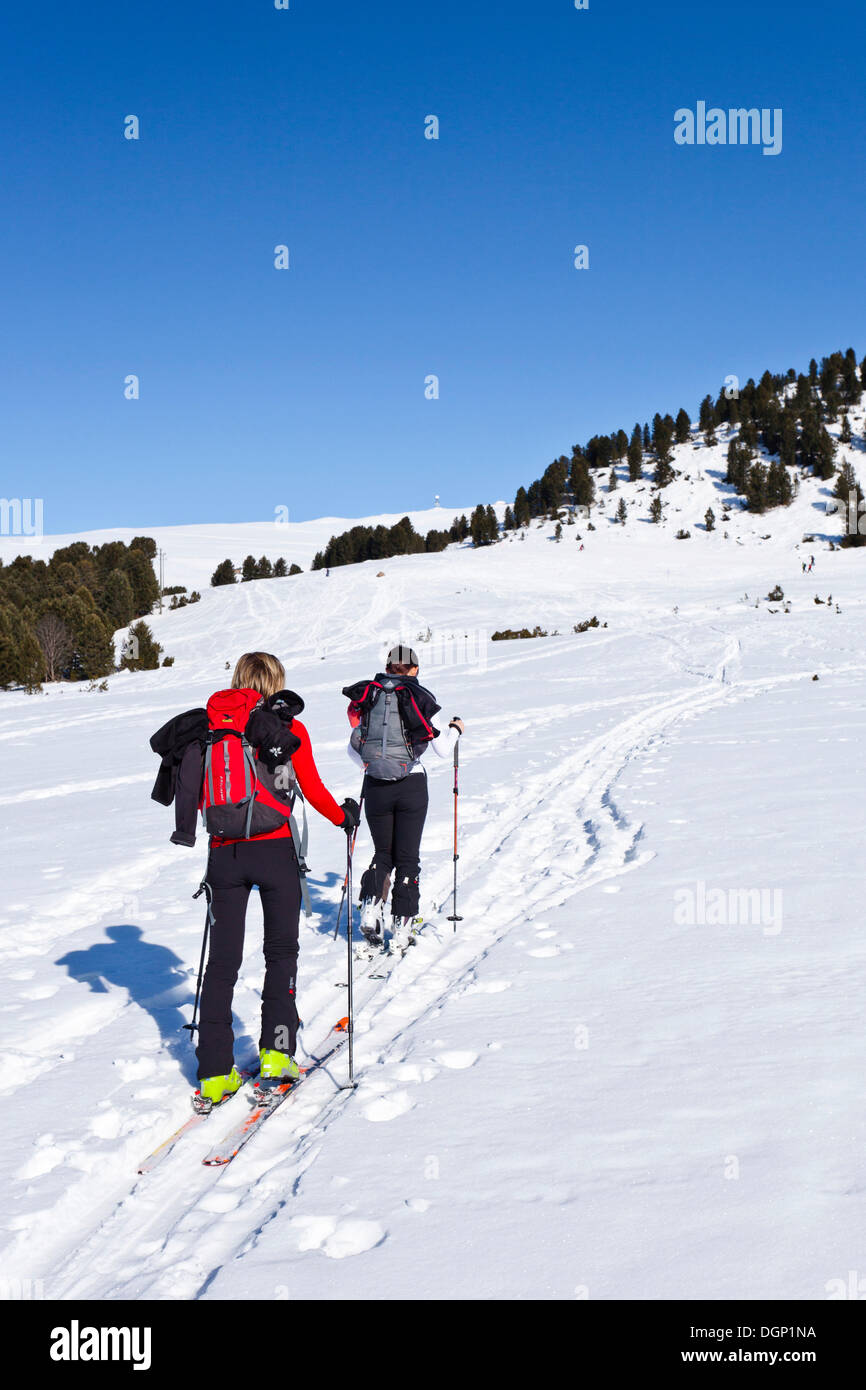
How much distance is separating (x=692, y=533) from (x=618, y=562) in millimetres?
12394

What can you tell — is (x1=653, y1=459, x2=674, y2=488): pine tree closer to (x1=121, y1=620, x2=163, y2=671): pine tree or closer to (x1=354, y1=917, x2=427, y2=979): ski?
(x1=121, y1=620, x2=163, y2=671): pine tree

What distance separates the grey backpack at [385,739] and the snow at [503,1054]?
1.20 meters

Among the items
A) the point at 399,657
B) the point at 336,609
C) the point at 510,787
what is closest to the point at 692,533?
the point at 336,609

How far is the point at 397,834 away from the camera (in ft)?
19.9

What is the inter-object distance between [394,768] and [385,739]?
20 centimetres

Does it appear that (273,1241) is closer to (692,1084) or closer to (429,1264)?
(429,1264)

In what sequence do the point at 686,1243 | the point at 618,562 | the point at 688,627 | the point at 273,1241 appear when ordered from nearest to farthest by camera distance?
the point at 686,1243 < the point at 273,1241 < the point at 688,627 < the point at 618,562

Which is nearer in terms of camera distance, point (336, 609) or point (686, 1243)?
point (686, 1243)

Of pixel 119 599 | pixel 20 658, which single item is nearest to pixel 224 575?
pixel 119 599

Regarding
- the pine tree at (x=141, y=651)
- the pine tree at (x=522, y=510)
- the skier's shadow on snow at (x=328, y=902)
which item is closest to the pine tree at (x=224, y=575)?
the pine tree at (x=522, y=510)

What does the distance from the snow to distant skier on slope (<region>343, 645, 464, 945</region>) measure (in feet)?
1.32

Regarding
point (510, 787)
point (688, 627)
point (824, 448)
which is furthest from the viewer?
point (824, 448)

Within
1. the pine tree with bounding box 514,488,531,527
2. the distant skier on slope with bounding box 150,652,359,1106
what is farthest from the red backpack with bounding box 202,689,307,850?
the pine tree with bounding box 514,488,531,527

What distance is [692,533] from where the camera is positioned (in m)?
68.3
